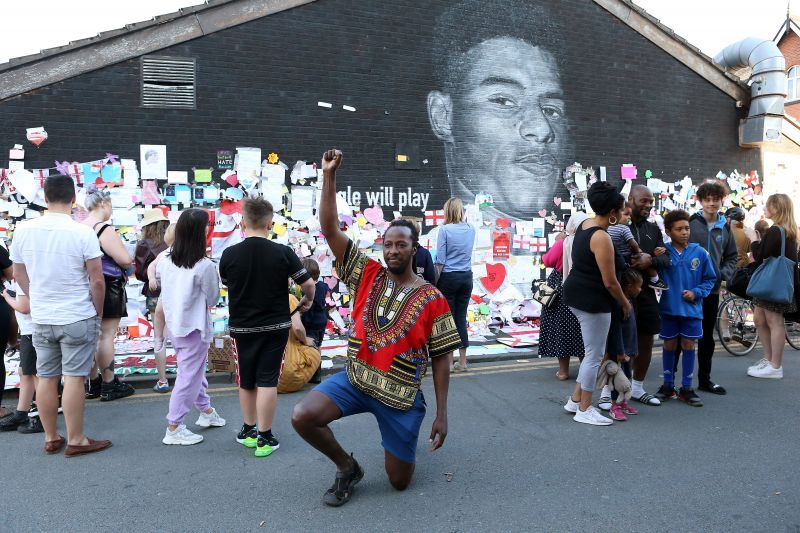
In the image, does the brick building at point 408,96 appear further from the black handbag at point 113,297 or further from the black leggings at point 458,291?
the black handbag at point 113,297

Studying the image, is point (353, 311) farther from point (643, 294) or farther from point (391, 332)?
point (643, 294)

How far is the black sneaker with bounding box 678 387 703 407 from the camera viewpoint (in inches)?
218

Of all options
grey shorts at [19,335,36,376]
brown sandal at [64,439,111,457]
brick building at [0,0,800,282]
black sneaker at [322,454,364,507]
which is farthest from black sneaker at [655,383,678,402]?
grey shorts at [19,335,36,376]

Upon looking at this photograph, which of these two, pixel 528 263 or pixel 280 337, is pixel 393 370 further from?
pixel 528 263

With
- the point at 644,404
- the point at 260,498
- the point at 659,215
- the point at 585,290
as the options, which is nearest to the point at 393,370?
the point at 260,498

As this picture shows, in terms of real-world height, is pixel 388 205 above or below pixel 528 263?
above

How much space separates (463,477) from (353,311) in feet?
4.54

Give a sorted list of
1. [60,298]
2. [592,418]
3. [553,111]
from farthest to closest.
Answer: [553,111]
[592,418]
[60,298]

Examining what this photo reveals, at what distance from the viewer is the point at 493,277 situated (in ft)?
33.2

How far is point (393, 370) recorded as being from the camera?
3.50 meters

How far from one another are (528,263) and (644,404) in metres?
4.97

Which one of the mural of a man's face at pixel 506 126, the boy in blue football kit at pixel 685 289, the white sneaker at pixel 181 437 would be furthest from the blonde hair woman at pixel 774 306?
the white sneaker at pixel 181 437

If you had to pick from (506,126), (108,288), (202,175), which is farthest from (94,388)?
(506,126)

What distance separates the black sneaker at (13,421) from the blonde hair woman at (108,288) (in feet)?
2.73
